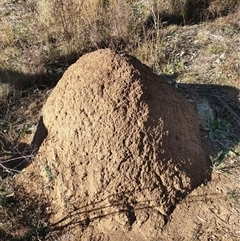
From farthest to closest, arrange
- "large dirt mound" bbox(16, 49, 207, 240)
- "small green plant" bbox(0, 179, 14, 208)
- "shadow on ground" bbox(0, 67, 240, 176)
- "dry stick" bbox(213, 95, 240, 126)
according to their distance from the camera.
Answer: "dry stick" bbox(213, 95, 240, 126), "shadow on ground" bbox(0, 67, 240, 176), "small green plant" bbox(0, 179, 14, 208), "large dirt mound" bbox(16, 49, 207, 240)

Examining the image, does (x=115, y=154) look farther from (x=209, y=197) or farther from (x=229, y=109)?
(x=229, y=109)

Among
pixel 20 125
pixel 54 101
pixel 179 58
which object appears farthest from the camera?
pixel 179 58

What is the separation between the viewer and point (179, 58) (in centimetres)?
478

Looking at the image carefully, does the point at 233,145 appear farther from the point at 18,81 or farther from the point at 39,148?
the point at 18,81

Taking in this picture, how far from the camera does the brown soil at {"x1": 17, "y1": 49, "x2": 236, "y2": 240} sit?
2920 millimetres

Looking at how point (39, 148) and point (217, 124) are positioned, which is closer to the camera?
point (39, 148)

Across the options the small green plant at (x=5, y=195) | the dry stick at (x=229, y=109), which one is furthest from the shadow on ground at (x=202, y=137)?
the small green plant at (x=5, y=195)

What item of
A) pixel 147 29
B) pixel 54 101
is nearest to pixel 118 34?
pixel 147 29

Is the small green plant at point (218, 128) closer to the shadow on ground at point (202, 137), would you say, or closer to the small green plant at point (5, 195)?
the shadow on ground at point (202, 137)

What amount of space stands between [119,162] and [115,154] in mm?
68

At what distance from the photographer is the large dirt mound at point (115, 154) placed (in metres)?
2.92

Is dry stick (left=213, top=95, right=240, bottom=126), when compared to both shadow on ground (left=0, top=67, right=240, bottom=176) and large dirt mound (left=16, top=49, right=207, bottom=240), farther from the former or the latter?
large dirt mound (left=16, top=49, right=207, bottom=240)

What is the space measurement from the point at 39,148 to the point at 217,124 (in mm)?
1650

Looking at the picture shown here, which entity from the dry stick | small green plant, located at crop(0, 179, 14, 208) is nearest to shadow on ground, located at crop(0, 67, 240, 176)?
the dry stick
